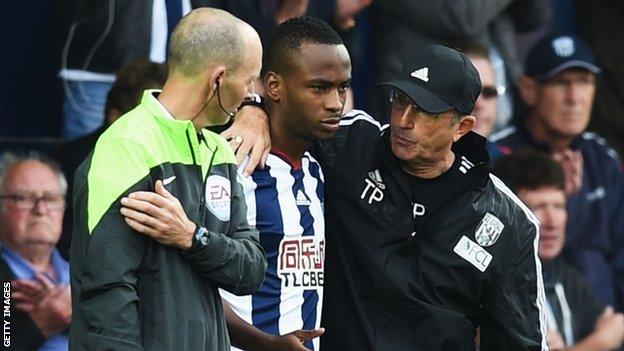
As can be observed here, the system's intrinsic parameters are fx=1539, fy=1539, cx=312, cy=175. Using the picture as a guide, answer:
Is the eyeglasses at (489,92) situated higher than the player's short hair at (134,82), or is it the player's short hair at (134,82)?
the player's short hair at (134,82)

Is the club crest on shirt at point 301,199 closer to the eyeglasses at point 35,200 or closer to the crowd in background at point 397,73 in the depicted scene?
→ the crowd in background at point 397,73

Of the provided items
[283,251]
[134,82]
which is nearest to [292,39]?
[283,251]

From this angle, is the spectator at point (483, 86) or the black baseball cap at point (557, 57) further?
the black baseball cap at point (557, 57)

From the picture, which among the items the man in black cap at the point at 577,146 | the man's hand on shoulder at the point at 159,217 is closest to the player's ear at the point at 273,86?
the man's hand on shoulder at the point at 159,217

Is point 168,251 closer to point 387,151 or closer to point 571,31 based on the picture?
point 387,151

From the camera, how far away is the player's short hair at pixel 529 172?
7488mm

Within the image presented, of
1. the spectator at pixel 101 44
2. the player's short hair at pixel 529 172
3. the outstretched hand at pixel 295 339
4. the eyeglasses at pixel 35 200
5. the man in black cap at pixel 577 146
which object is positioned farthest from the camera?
the man in black cap at pixel 577 146

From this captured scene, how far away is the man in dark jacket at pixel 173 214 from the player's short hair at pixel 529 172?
3.21 meters

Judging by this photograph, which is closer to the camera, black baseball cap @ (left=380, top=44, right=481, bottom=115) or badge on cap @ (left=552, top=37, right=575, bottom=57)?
black baseball cap @ (left=380, top=44, right=481, bottom=115)

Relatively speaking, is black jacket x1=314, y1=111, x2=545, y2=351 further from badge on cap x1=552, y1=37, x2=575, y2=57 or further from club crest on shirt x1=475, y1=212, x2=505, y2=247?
badge on cap x1=552, y1=37, x2=575, y2=57

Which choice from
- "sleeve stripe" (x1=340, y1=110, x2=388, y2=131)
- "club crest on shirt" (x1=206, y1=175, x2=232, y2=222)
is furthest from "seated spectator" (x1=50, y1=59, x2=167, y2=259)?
"club crest on shirt" (x1=206, y1=175, x2=232, y2=222)

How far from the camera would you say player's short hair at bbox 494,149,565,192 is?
7.49 metres

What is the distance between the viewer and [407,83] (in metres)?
5.05

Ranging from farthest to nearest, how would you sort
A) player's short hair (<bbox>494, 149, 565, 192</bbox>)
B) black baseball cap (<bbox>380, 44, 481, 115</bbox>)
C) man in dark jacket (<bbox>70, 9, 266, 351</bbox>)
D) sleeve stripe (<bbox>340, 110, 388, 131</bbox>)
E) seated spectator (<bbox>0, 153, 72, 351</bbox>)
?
player's short hair (<bbox>494, 149, 565, 192</bbox>) → seated spectator (<bbox>0, 153, 72, 351</bbox>) → sleeve stripe (<bbox>340, 110, 388, 131</bbox>) → black baseball cap (<bbox>380, 44, 481, 115</bbox>) → man in dark jacket (<bbox>70, 9, 266, 351</bbox>)
